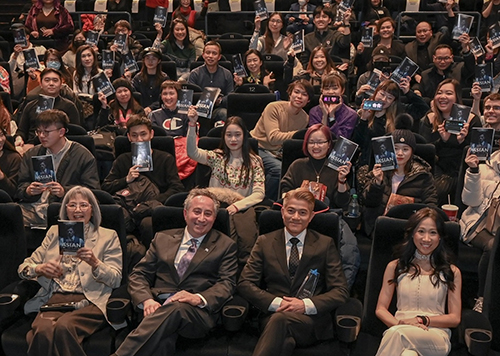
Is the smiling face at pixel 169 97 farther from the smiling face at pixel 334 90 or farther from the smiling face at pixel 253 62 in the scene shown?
the smiling face at pixel 253 62

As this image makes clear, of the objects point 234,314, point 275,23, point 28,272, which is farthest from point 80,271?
point 275,23

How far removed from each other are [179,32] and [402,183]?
4314mm

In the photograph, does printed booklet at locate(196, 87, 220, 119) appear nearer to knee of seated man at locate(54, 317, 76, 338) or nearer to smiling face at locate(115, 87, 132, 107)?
smiling face at locate(115, 87, 132, 107)

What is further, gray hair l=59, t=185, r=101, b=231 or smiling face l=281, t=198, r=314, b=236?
gray hair l=59, t=185, r=101, b=231

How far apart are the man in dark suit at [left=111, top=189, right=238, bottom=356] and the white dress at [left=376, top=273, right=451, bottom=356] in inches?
34.0

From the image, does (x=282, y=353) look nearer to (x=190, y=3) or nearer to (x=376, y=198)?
(x=376, y=198)

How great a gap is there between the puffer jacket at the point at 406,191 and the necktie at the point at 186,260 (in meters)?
1.19

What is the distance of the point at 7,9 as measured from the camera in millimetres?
11406

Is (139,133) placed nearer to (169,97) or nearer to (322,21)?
(169,97)

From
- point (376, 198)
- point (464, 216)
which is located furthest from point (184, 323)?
point (464, 216)

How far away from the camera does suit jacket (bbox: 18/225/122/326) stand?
3893mm

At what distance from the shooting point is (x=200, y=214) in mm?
3912

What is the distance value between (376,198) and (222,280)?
1173mm

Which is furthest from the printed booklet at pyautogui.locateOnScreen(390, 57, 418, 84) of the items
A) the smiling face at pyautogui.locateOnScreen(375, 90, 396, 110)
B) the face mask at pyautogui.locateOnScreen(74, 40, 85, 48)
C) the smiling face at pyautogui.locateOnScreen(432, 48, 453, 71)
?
the face mask at pyautogui.locateOnScreen(74, 40, 85, 48)
